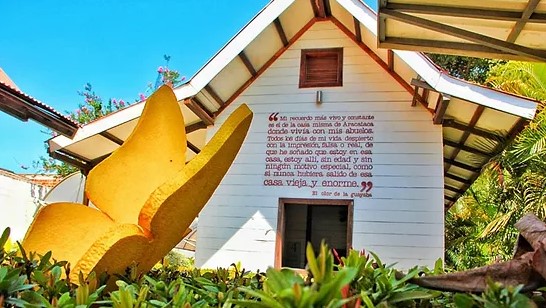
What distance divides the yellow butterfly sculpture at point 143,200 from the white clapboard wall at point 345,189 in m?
4.59

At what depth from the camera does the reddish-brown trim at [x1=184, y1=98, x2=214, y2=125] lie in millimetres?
6867

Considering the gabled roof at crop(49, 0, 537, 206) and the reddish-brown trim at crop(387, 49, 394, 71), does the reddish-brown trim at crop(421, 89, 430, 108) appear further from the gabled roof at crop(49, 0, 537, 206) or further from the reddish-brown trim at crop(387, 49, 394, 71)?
the reddish-brown trim at crop(387, 49, 394, 71)

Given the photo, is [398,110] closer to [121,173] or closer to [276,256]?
[276,256]

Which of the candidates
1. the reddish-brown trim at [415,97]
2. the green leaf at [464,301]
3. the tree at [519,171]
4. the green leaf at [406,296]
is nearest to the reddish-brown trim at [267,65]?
the reddish-brown trim at [415,97]

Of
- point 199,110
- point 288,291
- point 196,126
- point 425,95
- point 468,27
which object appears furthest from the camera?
point 196,126

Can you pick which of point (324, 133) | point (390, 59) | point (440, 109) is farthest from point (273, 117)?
point (440, 109)

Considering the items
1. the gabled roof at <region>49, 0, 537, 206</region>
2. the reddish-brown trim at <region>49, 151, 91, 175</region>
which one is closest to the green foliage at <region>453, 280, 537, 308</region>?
the gabled roof at <region>49, 0, 537, 206</region>

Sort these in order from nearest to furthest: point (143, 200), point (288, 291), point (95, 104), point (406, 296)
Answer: point (288, 291)
point (406, 296)
point (143, 200)
point (95, 104)

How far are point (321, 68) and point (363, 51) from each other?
0.69 meters

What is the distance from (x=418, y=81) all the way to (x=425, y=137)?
978 mm

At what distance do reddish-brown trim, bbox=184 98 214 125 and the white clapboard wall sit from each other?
16cm

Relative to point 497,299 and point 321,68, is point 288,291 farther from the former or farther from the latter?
point 321,68

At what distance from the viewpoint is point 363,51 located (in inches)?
285

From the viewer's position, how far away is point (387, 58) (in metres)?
6.92
